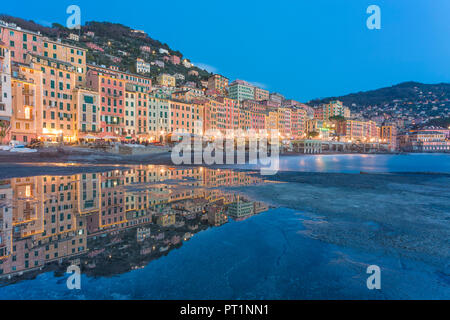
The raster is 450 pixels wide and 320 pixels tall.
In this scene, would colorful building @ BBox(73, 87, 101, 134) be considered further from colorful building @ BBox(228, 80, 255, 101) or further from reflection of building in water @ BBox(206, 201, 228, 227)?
colorful building @ BBox(228, 80, 255, 101)

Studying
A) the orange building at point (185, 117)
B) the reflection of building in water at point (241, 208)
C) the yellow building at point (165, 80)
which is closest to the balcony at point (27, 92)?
the orange building at point (185, 117)

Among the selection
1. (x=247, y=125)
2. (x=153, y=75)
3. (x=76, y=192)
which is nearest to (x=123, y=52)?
(x=153, y=75)

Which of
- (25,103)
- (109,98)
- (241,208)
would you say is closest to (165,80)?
(109,98)

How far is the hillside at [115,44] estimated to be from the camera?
388ft

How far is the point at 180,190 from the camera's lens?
12.5 meters

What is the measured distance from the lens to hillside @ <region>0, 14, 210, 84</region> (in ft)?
388

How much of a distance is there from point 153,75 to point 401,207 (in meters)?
132

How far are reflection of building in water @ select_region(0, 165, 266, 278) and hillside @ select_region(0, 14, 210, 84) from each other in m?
110

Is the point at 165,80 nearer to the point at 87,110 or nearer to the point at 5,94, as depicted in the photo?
the point at 87,110

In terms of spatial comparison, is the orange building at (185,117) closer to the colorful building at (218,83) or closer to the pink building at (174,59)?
the colorful building at (218,83)

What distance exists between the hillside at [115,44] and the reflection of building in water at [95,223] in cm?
11013

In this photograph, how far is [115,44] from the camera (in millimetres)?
143500

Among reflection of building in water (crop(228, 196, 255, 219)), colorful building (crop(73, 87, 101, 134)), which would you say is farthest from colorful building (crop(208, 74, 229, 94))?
reflection of building in water (crop(228, 196, 255, 219))

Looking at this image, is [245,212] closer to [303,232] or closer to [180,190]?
[303,232]
